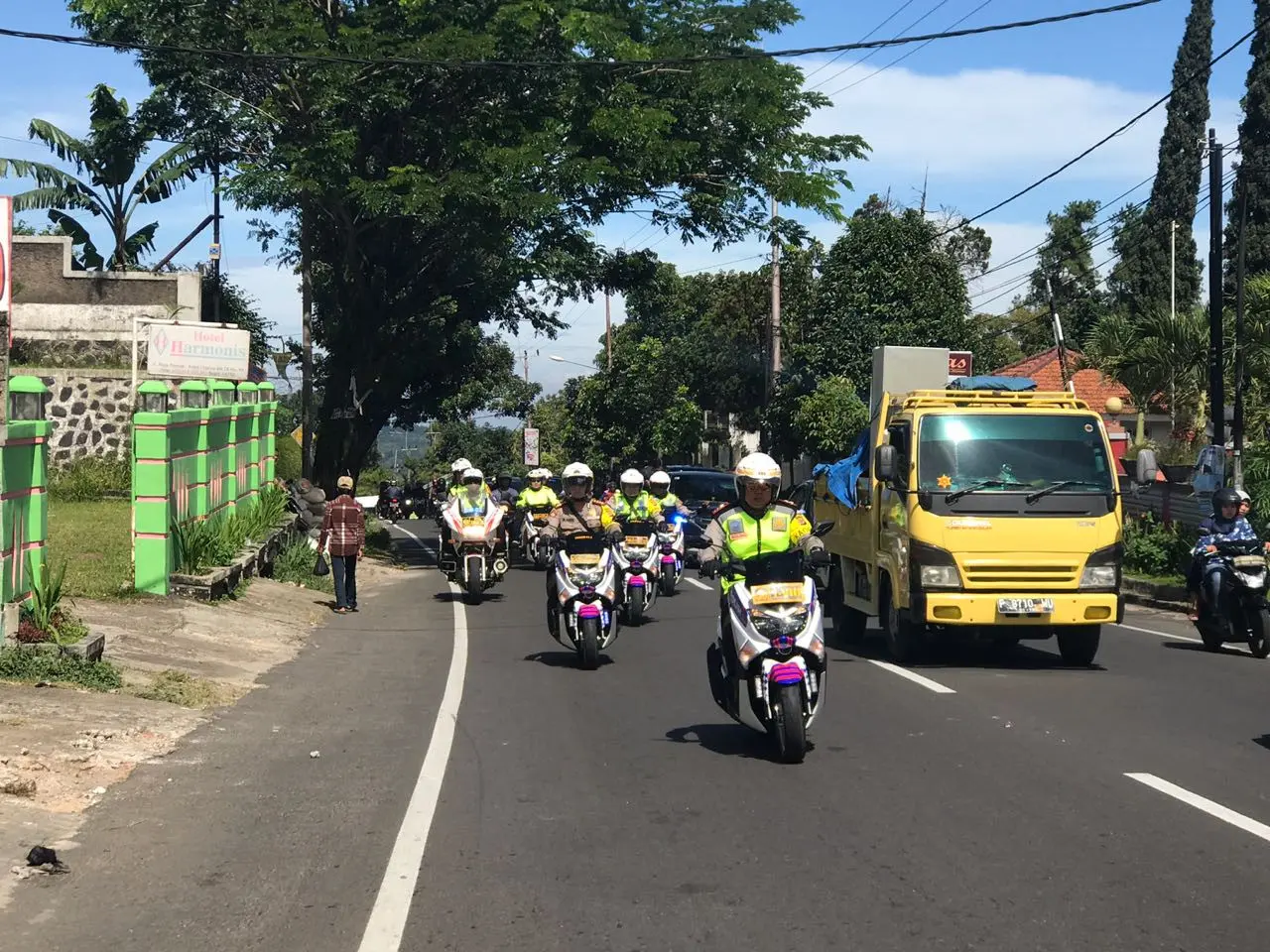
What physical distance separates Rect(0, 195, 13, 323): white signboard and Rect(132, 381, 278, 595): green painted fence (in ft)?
17.0

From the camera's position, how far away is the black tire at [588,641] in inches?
547

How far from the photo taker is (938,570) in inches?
540

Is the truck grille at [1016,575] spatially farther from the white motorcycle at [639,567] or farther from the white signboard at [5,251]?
the white signboard at [5,251]

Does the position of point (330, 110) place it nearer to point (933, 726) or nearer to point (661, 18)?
point (661, 18)

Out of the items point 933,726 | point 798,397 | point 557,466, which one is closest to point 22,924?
point 933,726

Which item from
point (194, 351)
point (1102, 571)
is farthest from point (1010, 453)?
point (194, 351)

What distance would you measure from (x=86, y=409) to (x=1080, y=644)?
2156 centimetres

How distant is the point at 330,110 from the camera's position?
89.5 feet

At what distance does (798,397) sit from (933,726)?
34447 mm

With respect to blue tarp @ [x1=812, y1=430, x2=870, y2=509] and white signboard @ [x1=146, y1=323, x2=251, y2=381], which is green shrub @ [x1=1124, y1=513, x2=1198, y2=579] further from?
white signboard @ [x1=146, y1=323, x2=251, y2=381]

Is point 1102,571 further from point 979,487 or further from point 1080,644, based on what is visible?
point 979,487

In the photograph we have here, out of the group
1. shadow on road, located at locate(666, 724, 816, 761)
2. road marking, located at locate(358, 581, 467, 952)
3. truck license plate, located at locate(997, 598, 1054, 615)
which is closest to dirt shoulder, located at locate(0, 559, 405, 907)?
road marking, located at locate(358, 581, 467, 952)

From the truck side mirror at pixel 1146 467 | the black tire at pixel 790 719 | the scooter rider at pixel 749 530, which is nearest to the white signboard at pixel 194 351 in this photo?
the truck side mirror at pixel 1146 467

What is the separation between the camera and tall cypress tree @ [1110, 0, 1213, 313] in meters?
54.6
